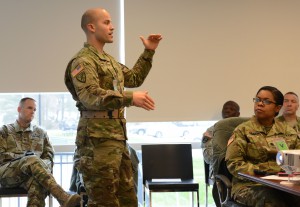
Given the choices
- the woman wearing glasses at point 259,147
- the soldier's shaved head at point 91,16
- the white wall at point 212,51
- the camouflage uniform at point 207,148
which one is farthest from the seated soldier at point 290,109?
the soldier's shaved head at point 91,16

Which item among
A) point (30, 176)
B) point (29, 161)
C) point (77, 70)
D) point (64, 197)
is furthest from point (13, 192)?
point (77, 70)

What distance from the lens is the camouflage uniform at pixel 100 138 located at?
97.8 inches

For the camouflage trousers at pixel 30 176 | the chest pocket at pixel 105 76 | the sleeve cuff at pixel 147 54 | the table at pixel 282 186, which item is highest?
the sleeve cuff at pixel 147 54

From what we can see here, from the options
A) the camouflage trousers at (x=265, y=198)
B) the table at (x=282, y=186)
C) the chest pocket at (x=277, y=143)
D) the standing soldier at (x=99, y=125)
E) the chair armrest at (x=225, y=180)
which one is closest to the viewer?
the table at (x=282, y=186)

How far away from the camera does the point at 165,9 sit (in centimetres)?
563

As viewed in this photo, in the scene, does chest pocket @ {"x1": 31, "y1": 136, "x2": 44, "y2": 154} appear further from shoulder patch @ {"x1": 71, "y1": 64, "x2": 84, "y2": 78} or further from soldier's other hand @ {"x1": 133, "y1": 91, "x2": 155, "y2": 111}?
soldier's other hand @ {"x1": 133, "y1": 91, "x2": 155, "y2": 111}

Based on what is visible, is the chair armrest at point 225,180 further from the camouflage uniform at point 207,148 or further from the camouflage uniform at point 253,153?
the camouflage uniform at point 207,148

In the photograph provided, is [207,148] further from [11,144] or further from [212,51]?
[11,144]

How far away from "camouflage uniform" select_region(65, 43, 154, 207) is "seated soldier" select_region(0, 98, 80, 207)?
139cm

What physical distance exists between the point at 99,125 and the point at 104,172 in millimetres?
246

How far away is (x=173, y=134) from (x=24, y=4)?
7.32 feet

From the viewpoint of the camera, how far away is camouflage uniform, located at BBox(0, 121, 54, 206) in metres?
4.34

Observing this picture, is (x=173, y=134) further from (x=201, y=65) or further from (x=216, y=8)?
(x=216, y=8)

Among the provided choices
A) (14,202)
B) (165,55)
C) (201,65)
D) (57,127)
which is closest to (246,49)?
(201,65)
